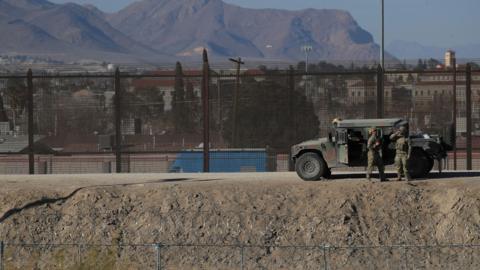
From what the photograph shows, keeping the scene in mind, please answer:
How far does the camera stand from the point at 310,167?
25609 mm

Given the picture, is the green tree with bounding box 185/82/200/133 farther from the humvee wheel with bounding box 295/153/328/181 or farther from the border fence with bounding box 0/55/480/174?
the humvee wheel with bounding box 295/153/328/181

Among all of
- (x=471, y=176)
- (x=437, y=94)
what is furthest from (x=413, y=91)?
(x=471, y=176)

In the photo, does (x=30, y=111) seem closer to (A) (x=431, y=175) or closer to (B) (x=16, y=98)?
(B) (x=16, y=98)

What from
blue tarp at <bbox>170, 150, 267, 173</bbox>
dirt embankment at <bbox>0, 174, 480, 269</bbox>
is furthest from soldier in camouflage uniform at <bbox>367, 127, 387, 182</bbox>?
blue tarp at <bbox>170, 150, 267, 173</bbox>

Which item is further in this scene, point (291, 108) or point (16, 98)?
point (16, 98)

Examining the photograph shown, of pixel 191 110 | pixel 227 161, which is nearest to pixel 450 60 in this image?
pixel 227 161

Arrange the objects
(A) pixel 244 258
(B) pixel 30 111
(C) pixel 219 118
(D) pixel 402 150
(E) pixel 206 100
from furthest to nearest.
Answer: (C) pixel 219 118, (B) pixel 30 111, (E) pixel 206 100, (D) pixel 402 150, (A) pixel 244 258

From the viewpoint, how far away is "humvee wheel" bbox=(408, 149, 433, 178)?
25.3m

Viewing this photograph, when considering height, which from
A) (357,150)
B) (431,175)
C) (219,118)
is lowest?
(431,175)

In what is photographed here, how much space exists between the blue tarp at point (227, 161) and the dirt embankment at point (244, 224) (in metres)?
10.0

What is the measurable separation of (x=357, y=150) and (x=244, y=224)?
4177mm

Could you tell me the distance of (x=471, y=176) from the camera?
26531 millimetres

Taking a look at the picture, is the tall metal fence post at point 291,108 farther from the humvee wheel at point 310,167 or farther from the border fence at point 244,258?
the border fence at point 244,258

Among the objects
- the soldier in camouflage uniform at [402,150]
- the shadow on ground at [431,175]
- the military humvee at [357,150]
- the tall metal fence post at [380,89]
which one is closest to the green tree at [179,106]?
the tall metal fence post at [380,89]
